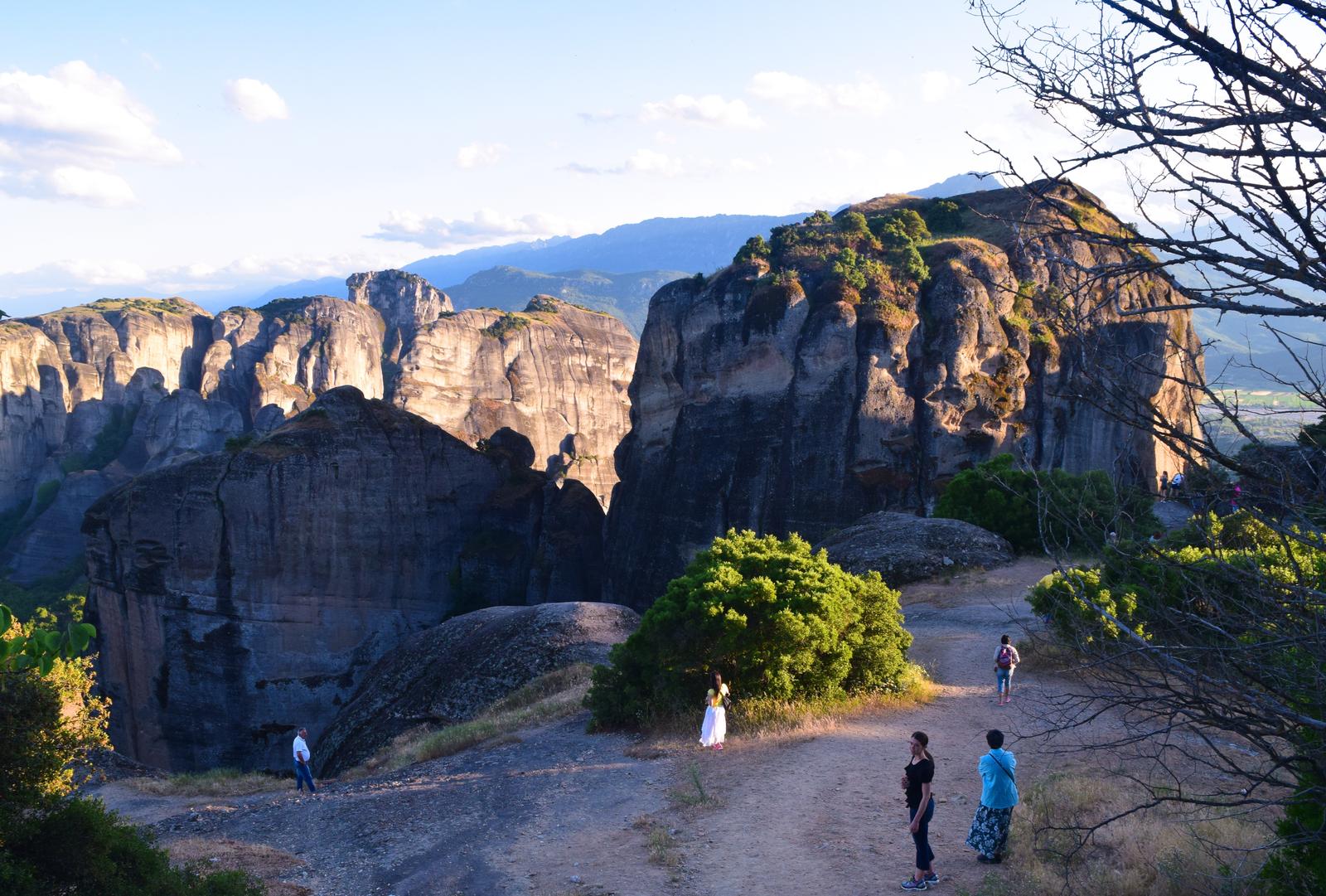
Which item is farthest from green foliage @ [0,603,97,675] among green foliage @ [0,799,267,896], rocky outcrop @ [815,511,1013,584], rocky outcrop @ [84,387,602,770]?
rocky outcrop @ [84,387,602,770]

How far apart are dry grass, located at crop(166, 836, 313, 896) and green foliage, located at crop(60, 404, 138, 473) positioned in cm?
6439

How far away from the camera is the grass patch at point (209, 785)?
1552 centimetres

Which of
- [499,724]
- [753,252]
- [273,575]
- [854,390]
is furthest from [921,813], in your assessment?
[273,575]

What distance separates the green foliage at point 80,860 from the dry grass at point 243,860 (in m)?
2.17

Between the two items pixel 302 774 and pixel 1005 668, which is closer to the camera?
pixel 1005 668

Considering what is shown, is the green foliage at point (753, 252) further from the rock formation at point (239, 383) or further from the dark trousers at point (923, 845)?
the dark trousers at point (923, 845)

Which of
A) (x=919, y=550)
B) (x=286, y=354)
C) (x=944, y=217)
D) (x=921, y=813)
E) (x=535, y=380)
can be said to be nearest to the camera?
(x=921, y=813)

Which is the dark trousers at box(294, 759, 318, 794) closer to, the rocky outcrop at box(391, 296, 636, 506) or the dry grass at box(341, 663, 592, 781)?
the dry grass at box(341, 663, 592, 781)

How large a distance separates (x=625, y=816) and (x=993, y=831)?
3.82 m

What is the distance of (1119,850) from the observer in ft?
25.5

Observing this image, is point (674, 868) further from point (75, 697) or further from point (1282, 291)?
point (75, 697)

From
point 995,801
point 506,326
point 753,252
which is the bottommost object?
point 995,801

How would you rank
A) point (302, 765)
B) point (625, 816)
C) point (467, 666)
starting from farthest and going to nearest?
point (467, 666)
point (302, 765)
point (625, 816)

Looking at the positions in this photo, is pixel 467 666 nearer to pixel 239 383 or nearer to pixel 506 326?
pixel 506 326
